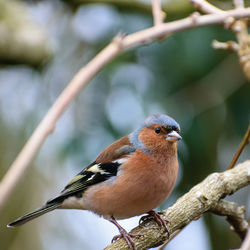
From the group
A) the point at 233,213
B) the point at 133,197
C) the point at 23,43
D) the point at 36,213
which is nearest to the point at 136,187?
the point at 133,197

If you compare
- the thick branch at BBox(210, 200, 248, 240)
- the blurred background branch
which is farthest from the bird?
the blurred background branch

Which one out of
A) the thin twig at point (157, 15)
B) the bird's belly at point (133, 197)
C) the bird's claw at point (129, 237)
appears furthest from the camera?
the bird's belly at point (133, 197)

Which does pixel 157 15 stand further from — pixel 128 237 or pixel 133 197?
pixel 133 197

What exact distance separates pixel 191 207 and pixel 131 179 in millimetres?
576

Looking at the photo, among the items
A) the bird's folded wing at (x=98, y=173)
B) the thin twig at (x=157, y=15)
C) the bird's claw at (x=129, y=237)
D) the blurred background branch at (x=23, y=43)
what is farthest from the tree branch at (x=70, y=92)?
the blurred background branch at (x=23, y=43)

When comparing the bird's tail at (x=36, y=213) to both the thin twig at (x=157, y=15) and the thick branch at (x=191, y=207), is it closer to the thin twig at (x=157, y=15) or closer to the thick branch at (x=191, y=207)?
the thick branch at (x=191, y=207)

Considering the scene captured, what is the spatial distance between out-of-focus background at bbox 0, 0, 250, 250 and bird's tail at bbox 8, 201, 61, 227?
3.31 feet

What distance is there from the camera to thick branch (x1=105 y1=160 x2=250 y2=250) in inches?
135

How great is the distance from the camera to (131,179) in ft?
12.3

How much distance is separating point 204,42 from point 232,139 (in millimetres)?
1245

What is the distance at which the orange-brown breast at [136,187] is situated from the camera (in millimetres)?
3651

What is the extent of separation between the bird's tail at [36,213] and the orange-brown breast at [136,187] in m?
0.43

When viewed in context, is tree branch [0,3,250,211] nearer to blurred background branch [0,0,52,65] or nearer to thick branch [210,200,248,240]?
thick branch [210,200,248,240]

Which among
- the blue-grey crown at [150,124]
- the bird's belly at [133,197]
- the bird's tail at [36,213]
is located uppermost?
the blue-grey crown at [150,124]
